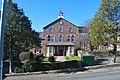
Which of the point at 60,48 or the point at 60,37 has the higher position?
the point at 60,37

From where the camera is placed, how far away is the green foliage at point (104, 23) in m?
36.8

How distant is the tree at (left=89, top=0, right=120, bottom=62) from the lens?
3688 centimetres

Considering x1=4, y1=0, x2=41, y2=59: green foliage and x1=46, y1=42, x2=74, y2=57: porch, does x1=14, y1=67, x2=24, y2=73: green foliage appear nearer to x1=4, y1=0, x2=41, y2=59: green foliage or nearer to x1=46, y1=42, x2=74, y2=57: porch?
x1=4, y1=0, x2=41, y2=59: green foliage

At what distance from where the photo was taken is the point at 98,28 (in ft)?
A: 121

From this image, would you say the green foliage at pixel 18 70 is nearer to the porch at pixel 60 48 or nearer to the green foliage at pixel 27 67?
the green foliage at pixel 27 67

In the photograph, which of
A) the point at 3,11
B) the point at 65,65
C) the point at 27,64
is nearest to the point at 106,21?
the point at 65,65

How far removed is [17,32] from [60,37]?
43433mm

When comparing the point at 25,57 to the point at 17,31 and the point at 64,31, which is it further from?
the point at 64,31

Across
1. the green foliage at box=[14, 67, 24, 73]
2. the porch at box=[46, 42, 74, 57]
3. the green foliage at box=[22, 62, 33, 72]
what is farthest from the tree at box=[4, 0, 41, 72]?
the porch at box=[46, 42, 74, 57]

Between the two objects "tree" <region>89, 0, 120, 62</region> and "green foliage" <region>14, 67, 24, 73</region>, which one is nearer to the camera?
"green foliage" <region>14, 67, 24, 73</region>

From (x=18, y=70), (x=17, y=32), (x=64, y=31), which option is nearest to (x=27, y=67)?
(x=18, y=70)

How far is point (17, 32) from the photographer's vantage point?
98.0 ft

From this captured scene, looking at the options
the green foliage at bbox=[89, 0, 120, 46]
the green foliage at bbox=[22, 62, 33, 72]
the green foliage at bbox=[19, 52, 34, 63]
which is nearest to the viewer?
the green foliage at bbox=[22, 62, 33, 72]

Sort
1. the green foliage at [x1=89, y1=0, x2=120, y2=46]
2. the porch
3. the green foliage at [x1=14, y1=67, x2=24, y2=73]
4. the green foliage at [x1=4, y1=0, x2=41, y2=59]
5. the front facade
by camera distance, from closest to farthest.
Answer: the green foliage at [x1=4, y1=0, x2=41, y2=59] < the green foliage at [x1=14, y1=67, x2=24, y2=73] < the green foliage at [x1=89, y1=0, x2=120, y2=46] < the porch < the front facade
